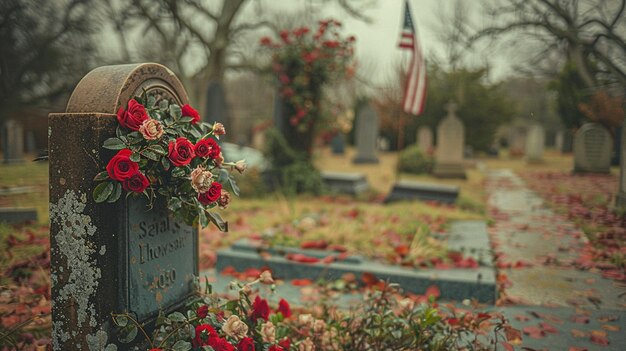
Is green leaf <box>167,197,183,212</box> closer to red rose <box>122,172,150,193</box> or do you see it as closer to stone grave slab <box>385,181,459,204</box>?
red rose <box>122,172,150,193</box>

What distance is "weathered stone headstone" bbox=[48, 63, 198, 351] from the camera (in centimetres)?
202

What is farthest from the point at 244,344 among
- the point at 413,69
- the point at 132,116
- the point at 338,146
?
the point at 338,146

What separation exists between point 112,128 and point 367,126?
49.2 ft

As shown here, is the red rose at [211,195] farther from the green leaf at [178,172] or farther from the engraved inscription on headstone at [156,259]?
the engraved inscription on headstone at [156,259]

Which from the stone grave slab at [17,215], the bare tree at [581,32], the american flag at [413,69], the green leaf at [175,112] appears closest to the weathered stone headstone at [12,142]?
the stone grave slab at [17,215]

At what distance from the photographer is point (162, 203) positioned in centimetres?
241

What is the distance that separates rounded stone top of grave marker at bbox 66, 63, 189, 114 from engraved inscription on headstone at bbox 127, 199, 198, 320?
1.65ft

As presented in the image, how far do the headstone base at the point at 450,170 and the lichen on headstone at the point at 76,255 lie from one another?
39.6 ft

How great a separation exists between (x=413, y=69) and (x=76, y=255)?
7051 millimetres

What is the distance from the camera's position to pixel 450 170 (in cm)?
1306

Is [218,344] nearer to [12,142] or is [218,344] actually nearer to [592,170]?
[12,142]

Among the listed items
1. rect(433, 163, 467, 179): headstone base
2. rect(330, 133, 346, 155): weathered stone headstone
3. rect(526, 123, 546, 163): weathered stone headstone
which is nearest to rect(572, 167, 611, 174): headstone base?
rect(433, 163, 467, 179): headstone base

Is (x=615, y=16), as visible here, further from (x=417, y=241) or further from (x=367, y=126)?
(x=367, y=126)

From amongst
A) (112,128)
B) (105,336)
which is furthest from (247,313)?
(112,128)
